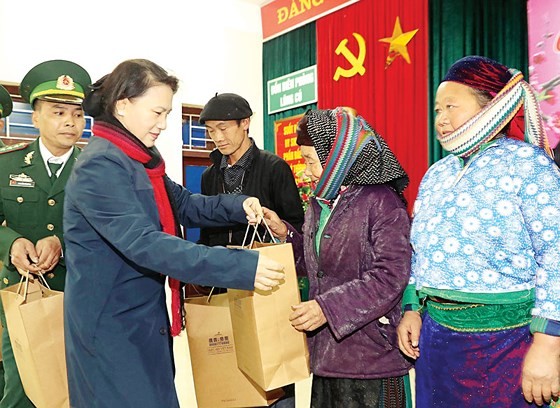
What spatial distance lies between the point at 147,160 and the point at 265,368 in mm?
677

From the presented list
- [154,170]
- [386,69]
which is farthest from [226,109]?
[386,69]

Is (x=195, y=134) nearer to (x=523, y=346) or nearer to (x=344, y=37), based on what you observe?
(x=344, y=37)

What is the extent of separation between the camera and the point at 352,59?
5.48 m

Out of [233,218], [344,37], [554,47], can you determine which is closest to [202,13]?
[344,37]

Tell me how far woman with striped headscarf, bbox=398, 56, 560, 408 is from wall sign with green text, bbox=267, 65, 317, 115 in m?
4.61

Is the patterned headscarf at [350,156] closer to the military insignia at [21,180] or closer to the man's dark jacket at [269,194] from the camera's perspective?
the man's dark jacket at [269,194]

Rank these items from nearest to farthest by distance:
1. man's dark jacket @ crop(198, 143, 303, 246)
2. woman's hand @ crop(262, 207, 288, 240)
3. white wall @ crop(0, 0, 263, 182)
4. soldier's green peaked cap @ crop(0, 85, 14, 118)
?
woman's hand @ crop(262, 207, 288, 240)
man's dark jacket @ crop(198, 143, 303, 246)
soldier's green peaked cap @ crop(0, 85, 14, 118)
white wall @ crop(0, 0, 263, 182)

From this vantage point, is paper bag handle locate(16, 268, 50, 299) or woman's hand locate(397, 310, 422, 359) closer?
woman's hand locate(397, 310, 422, 359)

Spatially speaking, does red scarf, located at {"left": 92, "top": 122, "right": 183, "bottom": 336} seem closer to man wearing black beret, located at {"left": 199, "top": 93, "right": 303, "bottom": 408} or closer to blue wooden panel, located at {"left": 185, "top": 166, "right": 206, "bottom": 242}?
man wearing black beret, located at {"left": 199, "top": 93, "right": 303, "bottom": 408}

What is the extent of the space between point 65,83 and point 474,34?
11.4 feet

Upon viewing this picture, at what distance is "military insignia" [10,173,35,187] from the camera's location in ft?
6.84

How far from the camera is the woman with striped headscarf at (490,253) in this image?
1.28 meters

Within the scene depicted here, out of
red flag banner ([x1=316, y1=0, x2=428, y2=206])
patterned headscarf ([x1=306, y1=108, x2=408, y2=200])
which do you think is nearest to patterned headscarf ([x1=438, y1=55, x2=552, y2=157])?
patterned headscarf ([x1=306, y1=108, x2=408, y2=200])

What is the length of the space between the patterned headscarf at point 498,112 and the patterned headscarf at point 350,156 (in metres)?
0.23
